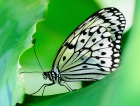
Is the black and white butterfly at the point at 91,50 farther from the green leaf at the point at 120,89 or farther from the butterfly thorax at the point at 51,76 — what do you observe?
the green leaf at the point at 120,89

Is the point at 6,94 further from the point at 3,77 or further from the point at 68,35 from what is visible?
the point at 68,35

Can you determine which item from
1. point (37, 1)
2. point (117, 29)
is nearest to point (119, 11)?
point (117, 29)

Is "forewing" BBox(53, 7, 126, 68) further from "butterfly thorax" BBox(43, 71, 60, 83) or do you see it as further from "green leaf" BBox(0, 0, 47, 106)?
"green leaf" BBox(0, 0, 47, 106)

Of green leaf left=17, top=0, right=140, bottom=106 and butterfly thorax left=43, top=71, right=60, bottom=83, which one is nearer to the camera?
green leaf left=17, top=0, right=140, bottom=106

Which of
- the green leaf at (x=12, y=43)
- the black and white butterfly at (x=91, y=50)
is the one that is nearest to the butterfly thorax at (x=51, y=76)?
the black and white butterfly at (x=91, y=50)

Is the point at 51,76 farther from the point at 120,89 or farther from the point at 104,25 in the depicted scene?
the point at 120,89

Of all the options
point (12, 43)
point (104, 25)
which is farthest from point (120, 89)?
point (104, 25)

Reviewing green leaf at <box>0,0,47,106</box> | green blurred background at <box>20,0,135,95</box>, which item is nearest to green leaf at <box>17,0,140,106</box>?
green leaf at <box>0,0,47,106</box>
